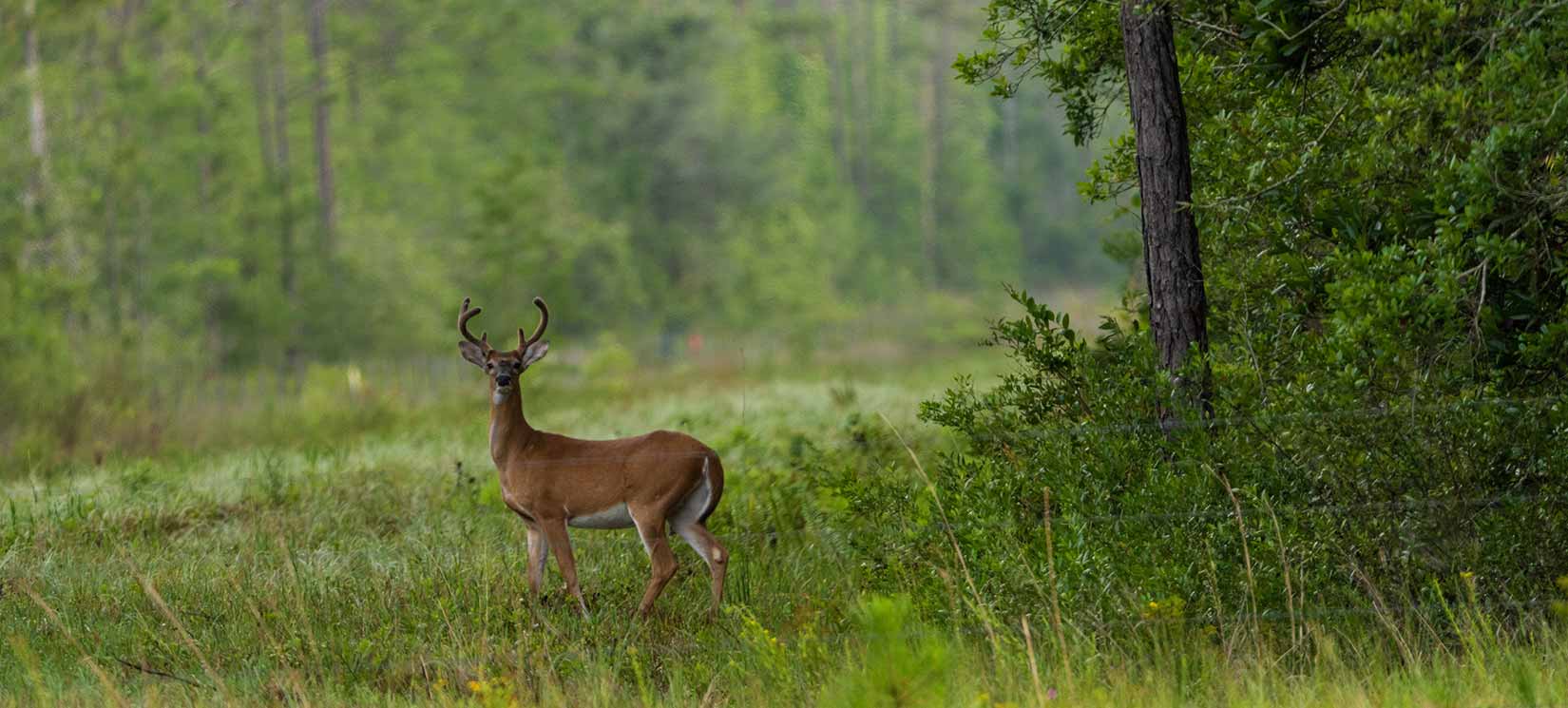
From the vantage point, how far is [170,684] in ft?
21.4

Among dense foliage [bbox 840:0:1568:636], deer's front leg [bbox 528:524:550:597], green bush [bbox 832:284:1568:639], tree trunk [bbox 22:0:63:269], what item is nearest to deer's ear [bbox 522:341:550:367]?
deer's front leg [bbox 528:524:550:597]

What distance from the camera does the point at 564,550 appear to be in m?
7.66

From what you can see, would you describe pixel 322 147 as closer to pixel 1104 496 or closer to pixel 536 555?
pixel 536 555

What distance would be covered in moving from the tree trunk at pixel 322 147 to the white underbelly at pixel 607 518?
2920 centimetres

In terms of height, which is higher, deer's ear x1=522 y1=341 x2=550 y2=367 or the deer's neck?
deer's ear x1=522 y1=341 x2=550 y2=367

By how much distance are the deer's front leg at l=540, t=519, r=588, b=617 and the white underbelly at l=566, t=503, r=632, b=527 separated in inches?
3.1

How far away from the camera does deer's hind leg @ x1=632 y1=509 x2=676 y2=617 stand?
7461 millimetres

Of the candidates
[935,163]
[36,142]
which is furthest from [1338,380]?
[935,163]

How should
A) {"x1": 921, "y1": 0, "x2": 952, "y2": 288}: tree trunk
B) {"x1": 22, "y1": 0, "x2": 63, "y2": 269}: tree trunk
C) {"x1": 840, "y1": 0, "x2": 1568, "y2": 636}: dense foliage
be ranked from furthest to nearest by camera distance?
{"x1": 921, "y1": 0, "x2": 952, "y2": 288}: tree trunk → {"x1": 22, "y1": 0, "x2": 63, "y2": 269}: tree trunk → {"x1": 840, "y1": 0, "x2": 1568, "y2": 636}: dense foliage

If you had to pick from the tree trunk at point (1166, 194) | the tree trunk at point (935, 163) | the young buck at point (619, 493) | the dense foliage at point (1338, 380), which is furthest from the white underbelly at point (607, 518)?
the tree trunk at point (935, 163)

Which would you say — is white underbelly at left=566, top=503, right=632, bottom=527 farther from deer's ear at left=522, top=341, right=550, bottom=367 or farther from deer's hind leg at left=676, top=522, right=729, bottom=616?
deer's ear at left=522, top=341, right=550, bottom=367

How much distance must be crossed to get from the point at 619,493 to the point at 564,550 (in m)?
0.36

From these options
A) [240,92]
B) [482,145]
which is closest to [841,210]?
[482,145]

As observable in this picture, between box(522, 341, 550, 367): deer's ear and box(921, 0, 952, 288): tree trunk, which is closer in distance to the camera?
box(522, 341, 550, 367): deer's ear
